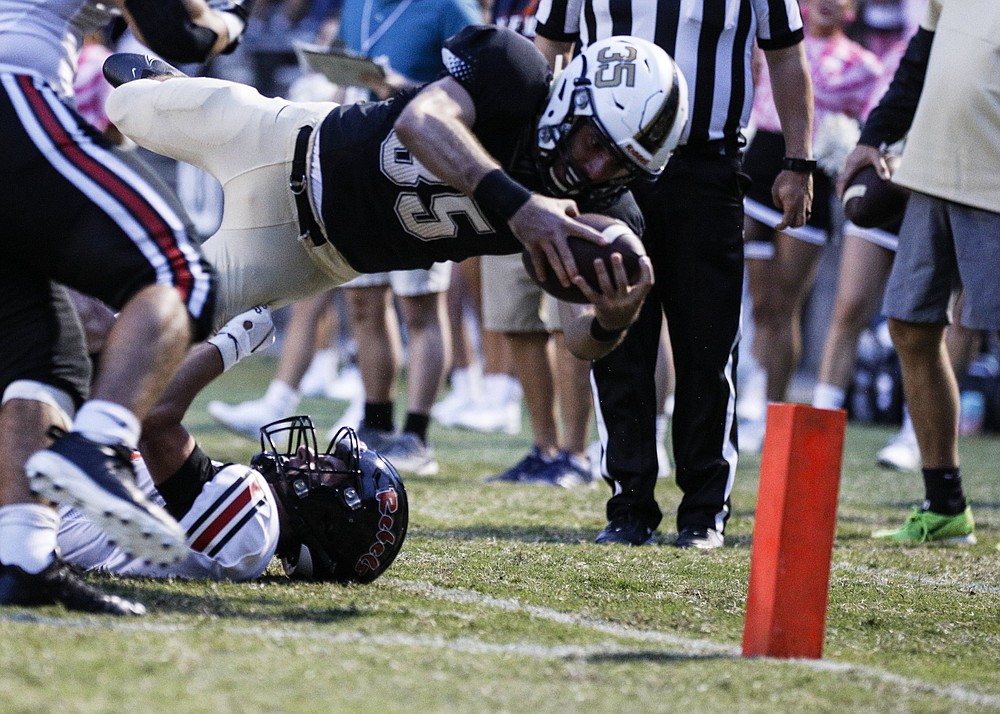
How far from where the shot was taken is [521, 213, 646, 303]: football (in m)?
2.78

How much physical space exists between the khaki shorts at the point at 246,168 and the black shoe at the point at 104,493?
0.93 meters

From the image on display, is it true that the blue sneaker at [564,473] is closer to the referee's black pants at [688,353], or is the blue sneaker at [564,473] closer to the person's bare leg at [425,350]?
the person's bare leg at [425,350]

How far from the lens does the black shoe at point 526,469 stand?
581 cm

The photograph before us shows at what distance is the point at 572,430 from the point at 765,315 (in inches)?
59.8

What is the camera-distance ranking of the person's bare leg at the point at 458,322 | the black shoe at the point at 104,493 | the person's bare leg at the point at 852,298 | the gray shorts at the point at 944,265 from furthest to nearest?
1. the person's bare leg at the point at 458,322
2. the person's bare leg at the point at 852,298
3. the gray shorts at the point at 944,265
4. the black shoe at the point at 104,493

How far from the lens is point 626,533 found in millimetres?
4113

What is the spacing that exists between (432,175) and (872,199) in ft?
6.65

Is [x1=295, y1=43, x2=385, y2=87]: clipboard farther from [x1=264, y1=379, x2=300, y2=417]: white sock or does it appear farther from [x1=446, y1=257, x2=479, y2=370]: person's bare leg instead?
[x1=446, y1=257, x2=479, y2=370]: person's bare leg

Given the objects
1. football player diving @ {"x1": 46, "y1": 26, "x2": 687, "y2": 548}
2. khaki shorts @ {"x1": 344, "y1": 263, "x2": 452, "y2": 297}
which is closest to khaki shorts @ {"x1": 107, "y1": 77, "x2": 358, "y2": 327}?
football player diving @ {"x1": 46, "y1": 26, "x2": 687, "y2": 548}

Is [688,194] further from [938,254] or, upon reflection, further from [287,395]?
[287,395]

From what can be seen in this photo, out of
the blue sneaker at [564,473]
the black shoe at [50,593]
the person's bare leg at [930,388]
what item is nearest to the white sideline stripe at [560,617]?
the black shoe at [50,593]

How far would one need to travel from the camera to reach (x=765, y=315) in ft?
22.5

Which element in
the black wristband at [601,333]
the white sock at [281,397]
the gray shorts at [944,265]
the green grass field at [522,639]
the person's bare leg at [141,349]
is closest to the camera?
the green grass field at [522,639]

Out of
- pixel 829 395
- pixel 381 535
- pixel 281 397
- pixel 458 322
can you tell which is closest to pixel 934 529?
pixel 829 395
